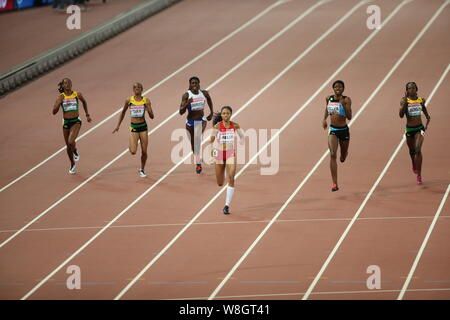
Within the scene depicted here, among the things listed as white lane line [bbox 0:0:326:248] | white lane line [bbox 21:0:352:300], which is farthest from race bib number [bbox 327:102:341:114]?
white lane line [bbox 0:0:326:248]

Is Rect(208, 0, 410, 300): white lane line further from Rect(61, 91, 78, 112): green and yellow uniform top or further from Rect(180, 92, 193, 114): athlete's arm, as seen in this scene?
Rect(61, 91, 78, 112): green and yellow uniform top

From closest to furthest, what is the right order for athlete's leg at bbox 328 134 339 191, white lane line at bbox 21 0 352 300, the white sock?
white lane line at bbox 21 0 352 300 < the white sock < athlete's leg at bbox 328 134 339 191

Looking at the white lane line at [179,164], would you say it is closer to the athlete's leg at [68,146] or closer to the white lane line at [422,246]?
the athlete's leg at [68,146]

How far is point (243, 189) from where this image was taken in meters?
14.5

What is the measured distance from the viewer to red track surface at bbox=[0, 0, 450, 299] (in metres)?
10.8

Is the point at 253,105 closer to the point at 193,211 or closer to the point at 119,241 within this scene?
the point at 193,211

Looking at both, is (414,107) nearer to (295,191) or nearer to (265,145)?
(295,191)

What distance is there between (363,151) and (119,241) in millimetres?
5987

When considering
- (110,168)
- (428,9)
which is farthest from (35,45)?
(428,9)

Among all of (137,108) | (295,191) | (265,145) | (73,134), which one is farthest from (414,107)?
(73,134)

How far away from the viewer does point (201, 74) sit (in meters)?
22.4

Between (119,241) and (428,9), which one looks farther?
(428,9)

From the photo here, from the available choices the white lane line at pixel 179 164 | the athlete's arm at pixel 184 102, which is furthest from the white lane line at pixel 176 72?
the athlete's arm at pixel 184 102

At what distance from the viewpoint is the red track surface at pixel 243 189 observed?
10844 millimetres
